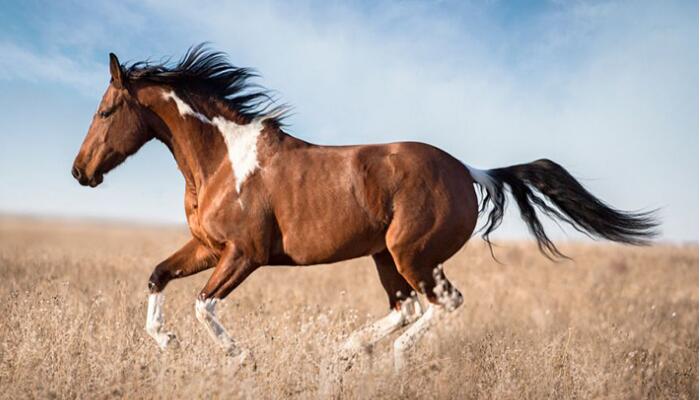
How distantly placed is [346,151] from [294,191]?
0.59 m

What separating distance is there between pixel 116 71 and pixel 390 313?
3.14 metres

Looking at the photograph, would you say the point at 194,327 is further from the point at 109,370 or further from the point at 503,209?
the point at 503,209

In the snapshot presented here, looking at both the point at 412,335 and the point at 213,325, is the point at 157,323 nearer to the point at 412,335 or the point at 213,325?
the point at 213,325

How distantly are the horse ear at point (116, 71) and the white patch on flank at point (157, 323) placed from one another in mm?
1817

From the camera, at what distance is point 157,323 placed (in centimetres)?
552

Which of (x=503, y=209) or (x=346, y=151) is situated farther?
(x=503, y=209)

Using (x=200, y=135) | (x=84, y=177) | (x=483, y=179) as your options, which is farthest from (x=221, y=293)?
(x=483, y=179)

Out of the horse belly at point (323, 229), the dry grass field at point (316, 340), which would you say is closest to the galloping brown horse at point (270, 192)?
the horse belly at point (323, 229)

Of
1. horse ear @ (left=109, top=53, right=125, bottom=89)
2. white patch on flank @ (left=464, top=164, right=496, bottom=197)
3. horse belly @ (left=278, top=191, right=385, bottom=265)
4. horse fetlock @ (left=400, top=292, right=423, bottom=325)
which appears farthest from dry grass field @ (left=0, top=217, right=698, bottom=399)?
horse ear @ (left=109, top=53, right=125, bottom=89)

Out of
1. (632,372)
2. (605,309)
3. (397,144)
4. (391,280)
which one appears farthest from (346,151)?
(605,309)

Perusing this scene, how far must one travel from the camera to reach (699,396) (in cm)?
587

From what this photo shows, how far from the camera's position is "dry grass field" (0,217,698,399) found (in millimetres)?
4648

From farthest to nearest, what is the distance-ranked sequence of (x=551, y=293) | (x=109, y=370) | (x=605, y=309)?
(x=551, y=293), (x=605, y=309), (x=109, y=370)

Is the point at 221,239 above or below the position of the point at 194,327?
above
